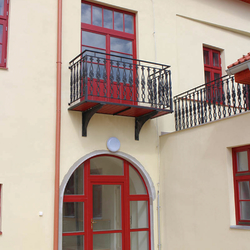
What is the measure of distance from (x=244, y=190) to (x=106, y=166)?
3.19 meters

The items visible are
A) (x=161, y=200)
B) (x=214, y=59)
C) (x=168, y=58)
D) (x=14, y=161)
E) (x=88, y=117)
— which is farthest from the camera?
(x=214, y=59)

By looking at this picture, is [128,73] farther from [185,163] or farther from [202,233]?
[202,233]

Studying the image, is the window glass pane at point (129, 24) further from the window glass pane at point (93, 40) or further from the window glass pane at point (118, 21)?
the window glass pane at point (93, 40)

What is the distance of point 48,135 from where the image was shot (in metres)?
7.88

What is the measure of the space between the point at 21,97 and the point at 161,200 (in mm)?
4173

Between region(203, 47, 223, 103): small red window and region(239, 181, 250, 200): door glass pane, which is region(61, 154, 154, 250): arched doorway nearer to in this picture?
region(239, 181, 250, 200): door glass pane

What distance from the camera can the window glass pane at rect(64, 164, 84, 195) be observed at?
8055mm

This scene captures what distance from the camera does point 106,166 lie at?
8.66 metres

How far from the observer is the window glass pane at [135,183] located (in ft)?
29.2

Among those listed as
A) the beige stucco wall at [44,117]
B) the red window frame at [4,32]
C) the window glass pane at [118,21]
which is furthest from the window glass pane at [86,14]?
the red window frame at [4,32]

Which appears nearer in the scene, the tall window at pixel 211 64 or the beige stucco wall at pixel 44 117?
the beige stucco wall at pixel 44 117

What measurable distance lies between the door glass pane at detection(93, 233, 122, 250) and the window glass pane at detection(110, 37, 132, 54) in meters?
4.58

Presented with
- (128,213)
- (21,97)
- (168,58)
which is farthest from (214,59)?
(21,97)

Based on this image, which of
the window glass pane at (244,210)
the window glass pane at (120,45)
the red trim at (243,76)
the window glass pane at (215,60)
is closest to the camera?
the red trim at (243,76)
